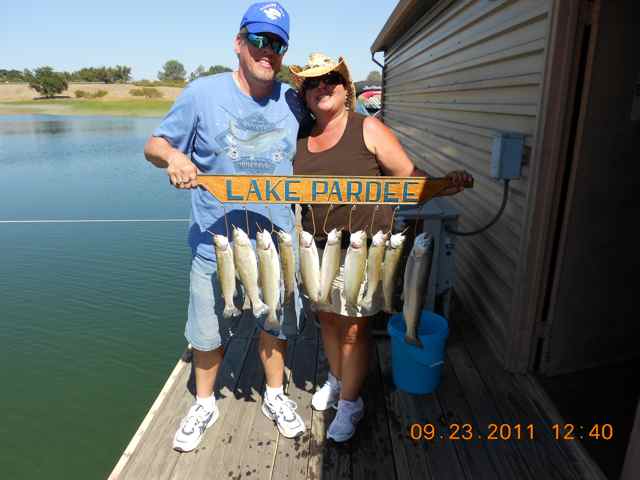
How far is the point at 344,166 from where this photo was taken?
240 cm

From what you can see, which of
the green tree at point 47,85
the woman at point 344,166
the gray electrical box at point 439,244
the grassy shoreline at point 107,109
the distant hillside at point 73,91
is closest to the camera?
the woman at point 344,166

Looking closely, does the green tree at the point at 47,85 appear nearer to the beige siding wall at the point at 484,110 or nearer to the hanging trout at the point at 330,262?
the beige siding wall at the point at 484,110

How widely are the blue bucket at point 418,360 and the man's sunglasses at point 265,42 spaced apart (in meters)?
2.01

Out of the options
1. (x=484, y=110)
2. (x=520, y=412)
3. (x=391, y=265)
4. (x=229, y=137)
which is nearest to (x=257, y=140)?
(x=229, y=137)

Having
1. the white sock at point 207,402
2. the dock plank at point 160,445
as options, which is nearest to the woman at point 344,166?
the white sock at point 207,402

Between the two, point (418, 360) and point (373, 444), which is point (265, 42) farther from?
point (373, 444)

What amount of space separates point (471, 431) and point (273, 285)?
5.27 ft

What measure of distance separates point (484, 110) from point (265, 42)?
2607mm

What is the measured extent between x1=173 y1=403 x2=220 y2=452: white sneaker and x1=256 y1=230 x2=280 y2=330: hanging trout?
2.69ft

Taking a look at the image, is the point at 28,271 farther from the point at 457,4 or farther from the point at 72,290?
the point at 457,4

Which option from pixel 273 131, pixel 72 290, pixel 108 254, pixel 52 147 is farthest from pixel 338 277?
pixel 52 147

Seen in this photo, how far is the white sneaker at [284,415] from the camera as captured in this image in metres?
2.76

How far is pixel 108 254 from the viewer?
765cm

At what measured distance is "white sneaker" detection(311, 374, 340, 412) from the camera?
2.99 meters
